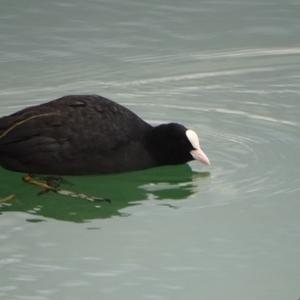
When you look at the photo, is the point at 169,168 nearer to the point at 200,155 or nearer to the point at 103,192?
the point at 200,155

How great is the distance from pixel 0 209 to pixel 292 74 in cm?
312

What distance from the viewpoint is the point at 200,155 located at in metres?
7.51

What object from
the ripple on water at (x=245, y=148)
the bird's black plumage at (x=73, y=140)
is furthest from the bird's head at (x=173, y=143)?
the ripple on water at (x=245, y=148)

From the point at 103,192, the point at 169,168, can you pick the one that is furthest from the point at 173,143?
the point at 103,192

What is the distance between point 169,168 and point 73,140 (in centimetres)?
69

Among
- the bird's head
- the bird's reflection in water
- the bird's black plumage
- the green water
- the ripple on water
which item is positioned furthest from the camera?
the bird's head

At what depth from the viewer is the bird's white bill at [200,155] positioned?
747 cm

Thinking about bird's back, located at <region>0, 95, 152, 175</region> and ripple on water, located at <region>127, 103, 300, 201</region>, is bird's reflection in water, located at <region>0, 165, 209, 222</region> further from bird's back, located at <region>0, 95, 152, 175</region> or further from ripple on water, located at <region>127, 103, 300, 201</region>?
ripple on water, located at <region>127, 103, 300, 201</region>

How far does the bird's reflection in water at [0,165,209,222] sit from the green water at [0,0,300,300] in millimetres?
12

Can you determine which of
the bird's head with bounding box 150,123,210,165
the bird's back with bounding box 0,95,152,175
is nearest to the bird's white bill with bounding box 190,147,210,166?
the bird's head with bounding box 150,123,210,165

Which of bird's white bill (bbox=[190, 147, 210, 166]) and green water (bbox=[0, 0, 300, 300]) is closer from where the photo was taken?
green water (bbox=[0, 0, 300, 300])

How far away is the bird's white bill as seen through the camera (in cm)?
747

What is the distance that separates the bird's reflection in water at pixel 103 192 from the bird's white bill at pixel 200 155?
0.08 meters

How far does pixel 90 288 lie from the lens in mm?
5953
